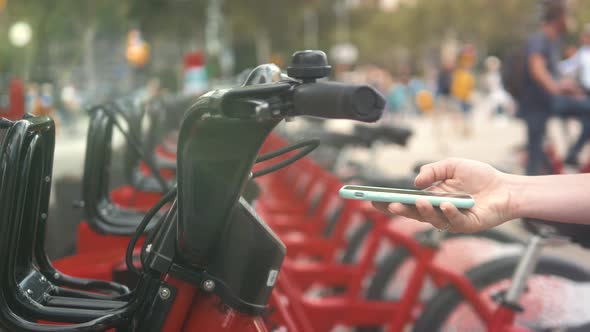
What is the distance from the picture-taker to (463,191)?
4.88 feet

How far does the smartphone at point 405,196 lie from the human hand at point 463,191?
0.03ft

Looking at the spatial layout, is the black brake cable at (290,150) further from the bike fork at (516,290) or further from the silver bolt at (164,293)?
the bike fork at (516,290)

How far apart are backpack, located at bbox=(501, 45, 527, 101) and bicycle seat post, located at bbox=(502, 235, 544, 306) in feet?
14.6

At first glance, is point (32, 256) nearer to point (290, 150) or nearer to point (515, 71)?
point (290, 150)

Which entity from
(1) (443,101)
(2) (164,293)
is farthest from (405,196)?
(1) (443,101)

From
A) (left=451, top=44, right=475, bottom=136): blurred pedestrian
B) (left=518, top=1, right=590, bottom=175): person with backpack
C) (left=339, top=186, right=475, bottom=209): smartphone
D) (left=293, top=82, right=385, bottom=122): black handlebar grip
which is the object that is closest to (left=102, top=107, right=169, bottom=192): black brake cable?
(left=339, top=186, right=475, bottom=209): smartphone

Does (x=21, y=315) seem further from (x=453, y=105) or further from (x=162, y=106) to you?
(x=453, y=105)

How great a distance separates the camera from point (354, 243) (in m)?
4.35

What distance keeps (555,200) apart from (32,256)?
1033 millimetres

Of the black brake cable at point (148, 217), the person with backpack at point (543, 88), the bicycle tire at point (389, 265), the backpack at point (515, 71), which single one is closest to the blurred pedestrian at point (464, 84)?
the person with backpack at point (543, 88)

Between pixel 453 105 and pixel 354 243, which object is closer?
pixel 354 243

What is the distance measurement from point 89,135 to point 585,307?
1746 mm

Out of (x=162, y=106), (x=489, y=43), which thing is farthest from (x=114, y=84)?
(x=489, y=43)

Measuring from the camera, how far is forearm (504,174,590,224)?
1413mm
